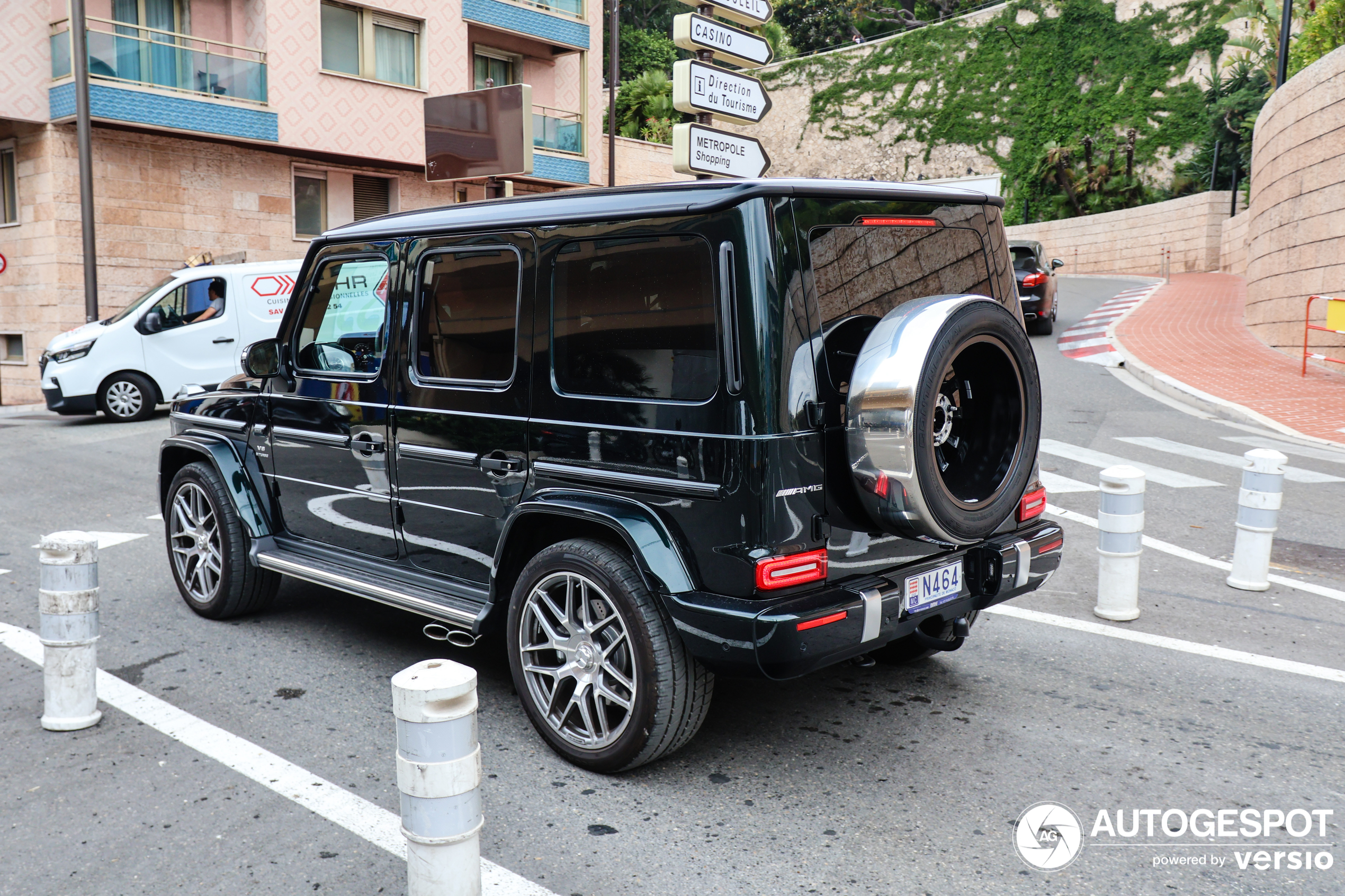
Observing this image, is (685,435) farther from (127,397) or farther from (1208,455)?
(127,397)

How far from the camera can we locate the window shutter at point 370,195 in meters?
23.3

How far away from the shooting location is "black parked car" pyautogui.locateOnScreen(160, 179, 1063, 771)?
3275 mm

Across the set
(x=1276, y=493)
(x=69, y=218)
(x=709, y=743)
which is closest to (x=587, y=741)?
(x=709, y=743)

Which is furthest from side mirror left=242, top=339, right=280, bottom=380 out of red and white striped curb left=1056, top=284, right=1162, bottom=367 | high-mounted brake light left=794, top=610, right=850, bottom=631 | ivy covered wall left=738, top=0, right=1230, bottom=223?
ivy covered wall left=738, top=0, right=1230, bottom=223

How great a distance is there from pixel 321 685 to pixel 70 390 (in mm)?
11462

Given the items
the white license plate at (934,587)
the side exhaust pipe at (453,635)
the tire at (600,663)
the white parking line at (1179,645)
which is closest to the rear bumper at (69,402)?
the side exhaust pipe at (453,635)

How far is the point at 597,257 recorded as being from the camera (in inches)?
145

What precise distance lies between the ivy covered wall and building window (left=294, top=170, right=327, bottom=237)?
27.7 m

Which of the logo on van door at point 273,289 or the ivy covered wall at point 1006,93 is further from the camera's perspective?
the ivy covered wall at point 1006,93

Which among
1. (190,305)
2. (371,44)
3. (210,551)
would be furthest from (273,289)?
(210,551)

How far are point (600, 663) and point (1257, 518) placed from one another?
4257mm

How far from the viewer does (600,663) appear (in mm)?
3602

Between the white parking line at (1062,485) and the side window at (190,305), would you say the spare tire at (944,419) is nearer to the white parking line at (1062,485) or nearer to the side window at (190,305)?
the white parking line at (1062,485)

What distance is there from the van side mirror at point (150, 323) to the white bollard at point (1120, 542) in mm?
12849
